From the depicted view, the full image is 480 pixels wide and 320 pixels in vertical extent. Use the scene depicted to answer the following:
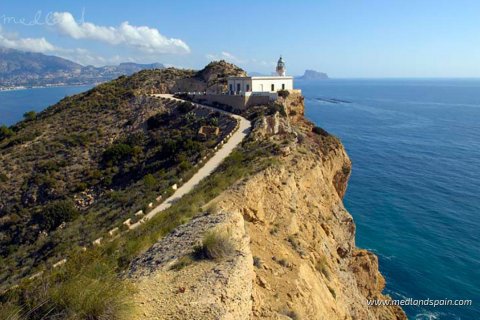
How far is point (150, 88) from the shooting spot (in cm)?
6209

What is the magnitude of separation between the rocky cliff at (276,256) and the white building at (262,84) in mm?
10103

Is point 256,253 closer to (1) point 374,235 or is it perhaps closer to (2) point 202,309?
(2) point 202,309

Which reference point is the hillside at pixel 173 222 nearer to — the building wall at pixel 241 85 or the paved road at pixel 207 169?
the paved road at pixel 207 169

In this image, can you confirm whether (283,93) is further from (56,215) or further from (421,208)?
(56,215)

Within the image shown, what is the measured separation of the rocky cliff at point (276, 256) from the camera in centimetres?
1028

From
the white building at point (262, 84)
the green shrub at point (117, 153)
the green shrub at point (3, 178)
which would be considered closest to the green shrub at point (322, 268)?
the green shrub at point (117, 153)

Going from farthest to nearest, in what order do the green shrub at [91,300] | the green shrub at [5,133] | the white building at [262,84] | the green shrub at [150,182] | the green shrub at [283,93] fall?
the green shrub at [5,133] → the white building at [262,84] → the green shrub at [283,93] → the green shrub at [150,182] → the green shrub at [91,300]

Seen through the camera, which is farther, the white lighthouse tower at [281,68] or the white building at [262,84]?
the white lighthouse tower at [281,68]

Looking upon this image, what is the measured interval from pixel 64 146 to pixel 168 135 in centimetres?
1251

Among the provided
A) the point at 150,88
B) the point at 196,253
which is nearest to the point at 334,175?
the point at 196,253

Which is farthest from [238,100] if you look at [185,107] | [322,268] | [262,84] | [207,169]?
[322,268]

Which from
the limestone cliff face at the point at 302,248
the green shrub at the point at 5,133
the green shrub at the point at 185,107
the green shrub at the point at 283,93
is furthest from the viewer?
the green shrub at the point at 5,133

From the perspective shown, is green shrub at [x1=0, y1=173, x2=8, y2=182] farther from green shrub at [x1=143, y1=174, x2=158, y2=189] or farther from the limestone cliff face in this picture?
the limestone cliff face

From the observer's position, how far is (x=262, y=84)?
156ft
